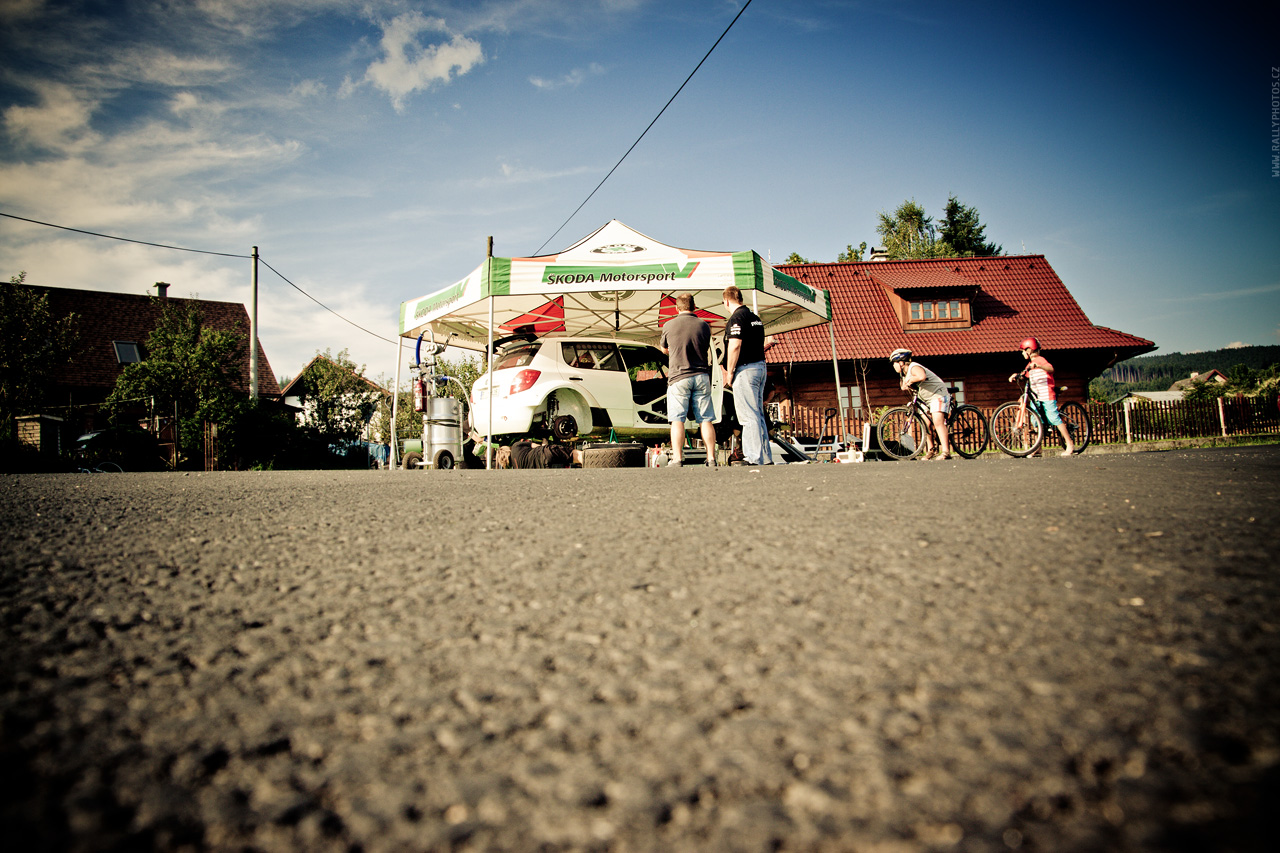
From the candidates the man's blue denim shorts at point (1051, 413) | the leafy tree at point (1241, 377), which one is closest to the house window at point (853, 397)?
→ the man's blue denim shorts at point (1051, 413)

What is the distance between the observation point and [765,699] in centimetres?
92

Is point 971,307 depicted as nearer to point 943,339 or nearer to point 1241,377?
point 943,339

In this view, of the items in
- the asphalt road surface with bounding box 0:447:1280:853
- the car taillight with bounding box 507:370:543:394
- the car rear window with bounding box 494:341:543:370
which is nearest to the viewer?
the asphalt road surface with bounding box 0:447:1280:853

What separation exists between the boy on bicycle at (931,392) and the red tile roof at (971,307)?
11833mm

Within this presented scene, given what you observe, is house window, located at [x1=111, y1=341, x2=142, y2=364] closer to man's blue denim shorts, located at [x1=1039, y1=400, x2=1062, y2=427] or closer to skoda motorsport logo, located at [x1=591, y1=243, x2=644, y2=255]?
skoda motorsport logo, located at [x1=591, y1=243, x2=644, y2=255]

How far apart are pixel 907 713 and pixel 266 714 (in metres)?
0.92

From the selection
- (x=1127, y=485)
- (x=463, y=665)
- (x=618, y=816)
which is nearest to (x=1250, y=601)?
(x=618, y=816)

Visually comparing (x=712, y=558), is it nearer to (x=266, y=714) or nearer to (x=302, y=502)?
(x=266, y=714)

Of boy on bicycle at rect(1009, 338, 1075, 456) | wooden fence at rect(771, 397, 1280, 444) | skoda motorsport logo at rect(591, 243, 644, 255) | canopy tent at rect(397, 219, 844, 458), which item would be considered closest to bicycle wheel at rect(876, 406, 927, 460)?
boy on bicycle at rect(1009, 338, 1075, 456)

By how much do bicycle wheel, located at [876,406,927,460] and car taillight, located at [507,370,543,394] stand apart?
5.09 m

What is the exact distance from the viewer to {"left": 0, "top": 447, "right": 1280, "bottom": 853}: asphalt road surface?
2.13 ft

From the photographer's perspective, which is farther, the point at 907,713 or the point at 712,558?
the point at 712,558

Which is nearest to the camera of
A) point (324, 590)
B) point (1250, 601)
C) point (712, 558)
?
point (1250, 601)

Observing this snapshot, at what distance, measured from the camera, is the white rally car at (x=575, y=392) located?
352 inches
